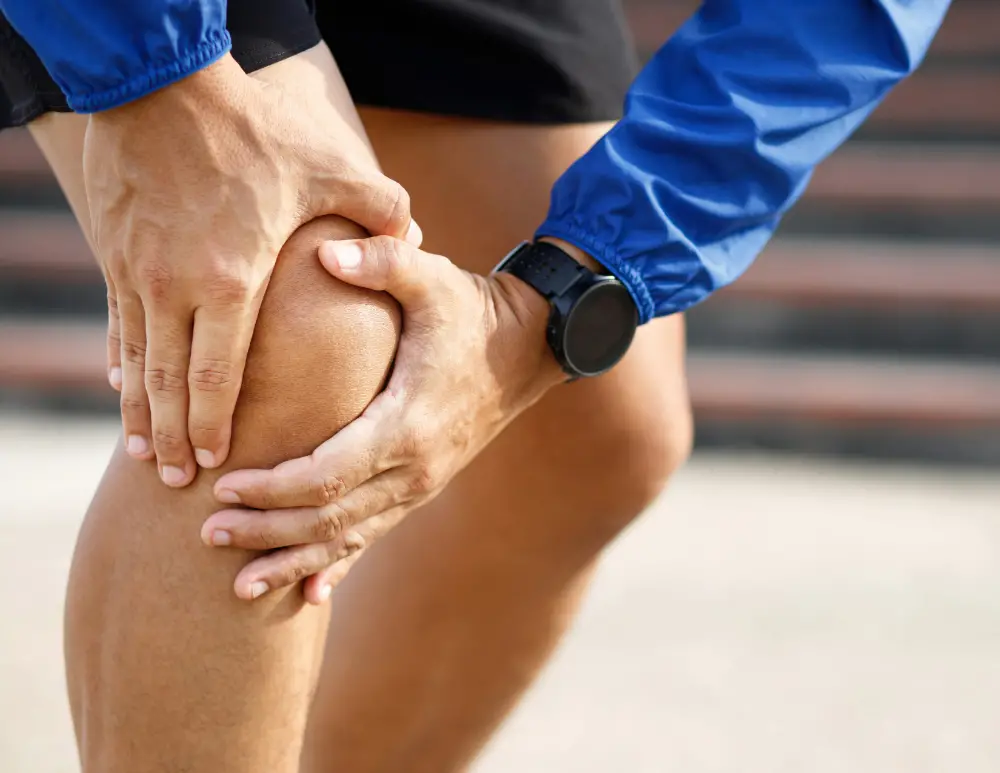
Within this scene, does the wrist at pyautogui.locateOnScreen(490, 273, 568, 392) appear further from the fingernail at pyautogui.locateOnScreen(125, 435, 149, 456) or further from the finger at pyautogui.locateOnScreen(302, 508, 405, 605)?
the fingernail at pyautogui.locateOnScreen(125, 435, 149, 456)

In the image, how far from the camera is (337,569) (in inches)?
34.5

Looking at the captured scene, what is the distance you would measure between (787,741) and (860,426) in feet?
4.46

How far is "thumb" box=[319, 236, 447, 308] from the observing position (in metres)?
0.79

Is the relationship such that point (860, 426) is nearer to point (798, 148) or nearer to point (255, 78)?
point (798, 148)

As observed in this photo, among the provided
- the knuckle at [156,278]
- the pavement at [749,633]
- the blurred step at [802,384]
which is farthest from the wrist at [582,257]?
A: the blurred step at [802,384]

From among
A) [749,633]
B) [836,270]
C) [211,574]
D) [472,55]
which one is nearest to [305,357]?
[211,574]

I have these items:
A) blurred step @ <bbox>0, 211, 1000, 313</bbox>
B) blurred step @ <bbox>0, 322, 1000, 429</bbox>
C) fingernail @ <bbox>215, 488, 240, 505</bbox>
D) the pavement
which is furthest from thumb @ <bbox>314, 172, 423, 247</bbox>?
blurred step @ <bbox>0, 211, 1000, 313</bbox>

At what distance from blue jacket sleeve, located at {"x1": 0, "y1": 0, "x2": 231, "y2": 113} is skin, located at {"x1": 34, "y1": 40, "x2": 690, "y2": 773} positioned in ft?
0.34

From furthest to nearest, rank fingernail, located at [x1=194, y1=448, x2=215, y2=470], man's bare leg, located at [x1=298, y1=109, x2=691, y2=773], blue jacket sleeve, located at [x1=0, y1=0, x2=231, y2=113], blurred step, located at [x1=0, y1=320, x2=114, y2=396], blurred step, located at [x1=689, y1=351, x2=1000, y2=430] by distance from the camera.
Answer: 1. blurred step, located at [x1=0, y1=320, x2=114, y2=396]
2. blurred step, located at [x1=689, y1=351, x2=1000, y2=430]
3. man's bare leg, located at [x1=298, y1=109, x2=691, y2=773]
4. fingernail, located at [x1=194, y1=448, x2=215, y2=470]
5. blue jacket sleeve, located at [x1=0, y1=0, x2=231, y2=113]

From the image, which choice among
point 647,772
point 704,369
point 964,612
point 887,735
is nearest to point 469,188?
point 647,772

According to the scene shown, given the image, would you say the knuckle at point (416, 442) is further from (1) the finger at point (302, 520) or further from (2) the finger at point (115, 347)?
(2) the finger at point (115, 347)

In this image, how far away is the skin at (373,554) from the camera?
31.6 inches

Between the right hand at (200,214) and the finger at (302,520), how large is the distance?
0.15 feet

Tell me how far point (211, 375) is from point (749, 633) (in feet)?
4.18
